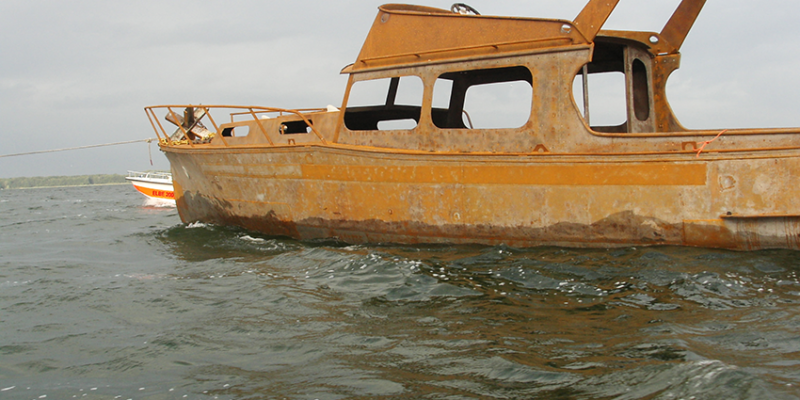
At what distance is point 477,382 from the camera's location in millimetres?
3000

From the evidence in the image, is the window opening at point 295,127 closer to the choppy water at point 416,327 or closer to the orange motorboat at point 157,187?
the choppy water at point 416,327

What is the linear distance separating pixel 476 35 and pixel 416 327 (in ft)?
12.9

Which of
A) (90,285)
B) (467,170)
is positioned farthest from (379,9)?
(90,285)

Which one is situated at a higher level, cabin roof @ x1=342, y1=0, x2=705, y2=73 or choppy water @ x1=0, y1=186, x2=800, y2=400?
cabin roof @ x1=342, y1=0, x2=705, y2=73

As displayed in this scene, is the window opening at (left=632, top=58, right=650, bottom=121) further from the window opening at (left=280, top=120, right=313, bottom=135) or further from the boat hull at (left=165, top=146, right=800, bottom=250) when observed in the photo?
the window opening at (left=280, top=120, right=313, bottom=135)

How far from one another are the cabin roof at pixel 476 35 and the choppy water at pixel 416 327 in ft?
7.70

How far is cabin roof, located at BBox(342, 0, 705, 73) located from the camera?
6.04m

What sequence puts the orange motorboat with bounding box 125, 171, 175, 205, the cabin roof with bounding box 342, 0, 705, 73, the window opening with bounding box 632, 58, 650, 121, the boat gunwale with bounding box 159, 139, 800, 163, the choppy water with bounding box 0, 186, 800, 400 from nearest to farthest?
1. the choppy water with bounding box 0, 186, 800, 400
2. the boat gunwale with bounding box 159, 139, 800, 163
3. the cabin roof with bounding box 342, 0, 705, 73
4. the window opening with bounding box 632, 58, 650, 121
5. the orange motorboat with bounding box 125, 171, 175, 205

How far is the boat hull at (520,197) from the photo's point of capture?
5426 millimetres

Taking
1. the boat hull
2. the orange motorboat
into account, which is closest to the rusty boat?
the boat hull

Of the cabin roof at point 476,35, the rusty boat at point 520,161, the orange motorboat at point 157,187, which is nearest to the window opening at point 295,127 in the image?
the rusty boat at point 520,161

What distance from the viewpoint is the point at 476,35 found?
21.5 feet

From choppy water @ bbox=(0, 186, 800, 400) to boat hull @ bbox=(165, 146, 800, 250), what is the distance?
262 millimetres

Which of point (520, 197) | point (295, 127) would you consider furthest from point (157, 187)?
point (520, 197)
